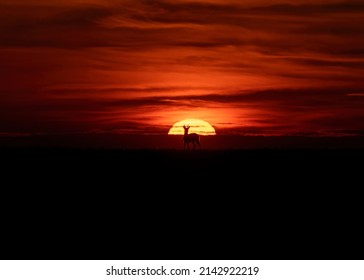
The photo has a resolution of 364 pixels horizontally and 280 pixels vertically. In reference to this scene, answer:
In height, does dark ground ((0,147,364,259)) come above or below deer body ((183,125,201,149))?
below

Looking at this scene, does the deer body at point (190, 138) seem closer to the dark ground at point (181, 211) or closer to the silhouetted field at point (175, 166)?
the silhouetted field at point (175, 166)

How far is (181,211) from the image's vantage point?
16203 mm

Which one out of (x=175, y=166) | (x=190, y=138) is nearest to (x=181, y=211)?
(x=175, y=166)

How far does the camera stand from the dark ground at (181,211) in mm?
13141

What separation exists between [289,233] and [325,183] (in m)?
7.31

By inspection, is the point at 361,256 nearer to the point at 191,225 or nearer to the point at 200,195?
the point at 191,225

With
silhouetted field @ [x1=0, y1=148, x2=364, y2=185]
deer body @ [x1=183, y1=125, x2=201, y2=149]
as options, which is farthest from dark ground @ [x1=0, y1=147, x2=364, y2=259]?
deer body @ [x1=183, y1=125, x2=201, y2=149]

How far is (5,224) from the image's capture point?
48.5 feet

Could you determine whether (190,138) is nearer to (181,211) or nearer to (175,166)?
(175,166)

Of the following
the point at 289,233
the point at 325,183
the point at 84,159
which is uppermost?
the point at 84,159

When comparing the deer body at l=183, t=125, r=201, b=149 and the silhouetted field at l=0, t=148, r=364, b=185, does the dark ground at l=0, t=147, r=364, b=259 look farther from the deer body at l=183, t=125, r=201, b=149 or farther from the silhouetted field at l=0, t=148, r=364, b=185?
the deer body at l=183, t=125, r=201, b=149

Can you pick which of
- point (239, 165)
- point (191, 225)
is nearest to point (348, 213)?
point (191, 225)

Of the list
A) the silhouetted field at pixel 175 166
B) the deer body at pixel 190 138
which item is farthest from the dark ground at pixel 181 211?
the deer body at pixel 190 138

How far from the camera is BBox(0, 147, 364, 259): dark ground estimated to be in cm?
1314
